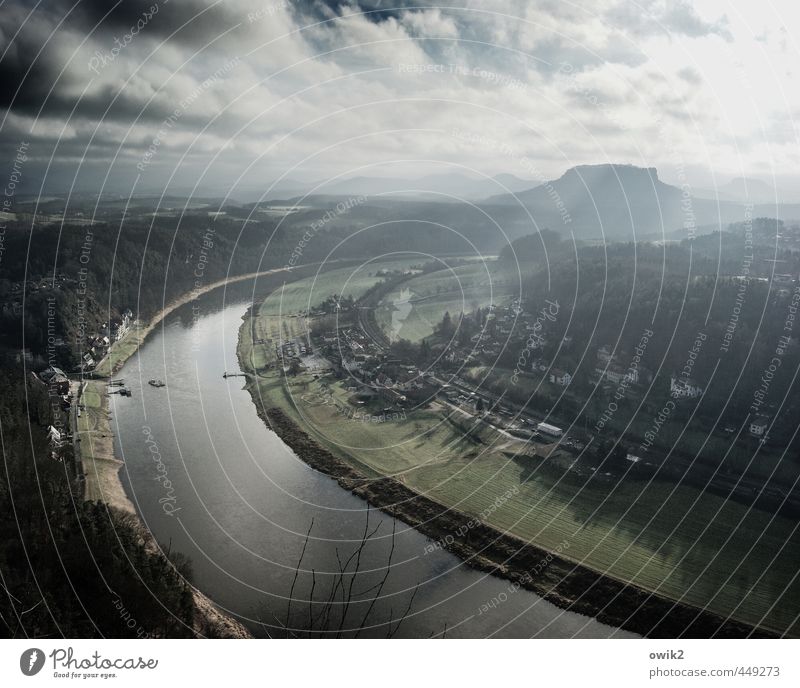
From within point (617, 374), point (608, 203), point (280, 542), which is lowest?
point (280, 542)

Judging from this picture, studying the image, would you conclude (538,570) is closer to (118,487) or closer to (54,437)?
(118,487)

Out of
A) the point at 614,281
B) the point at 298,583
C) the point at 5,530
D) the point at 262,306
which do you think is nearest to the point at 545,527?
Answer: the point at 298,583

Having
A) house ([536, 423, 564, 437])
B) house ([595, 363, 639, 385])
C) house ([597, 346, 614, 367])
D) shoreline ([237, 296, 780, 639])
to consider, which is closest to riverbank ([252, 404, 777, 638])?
shoreline ([237, 296, 780, 639])

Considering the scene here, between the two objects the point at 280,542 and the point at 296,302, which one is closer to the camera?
the point at 280,542

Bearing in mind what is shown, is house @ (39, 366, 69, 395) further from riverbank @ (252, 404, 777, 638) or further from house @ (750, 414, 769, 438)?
house @ (750, 414, 769, 438)

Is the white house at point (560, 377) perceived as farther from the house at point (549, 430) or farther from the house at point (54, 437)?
the house at point (54, 437)

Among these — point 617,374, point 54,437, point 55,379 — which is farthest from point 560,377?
point 55,379
